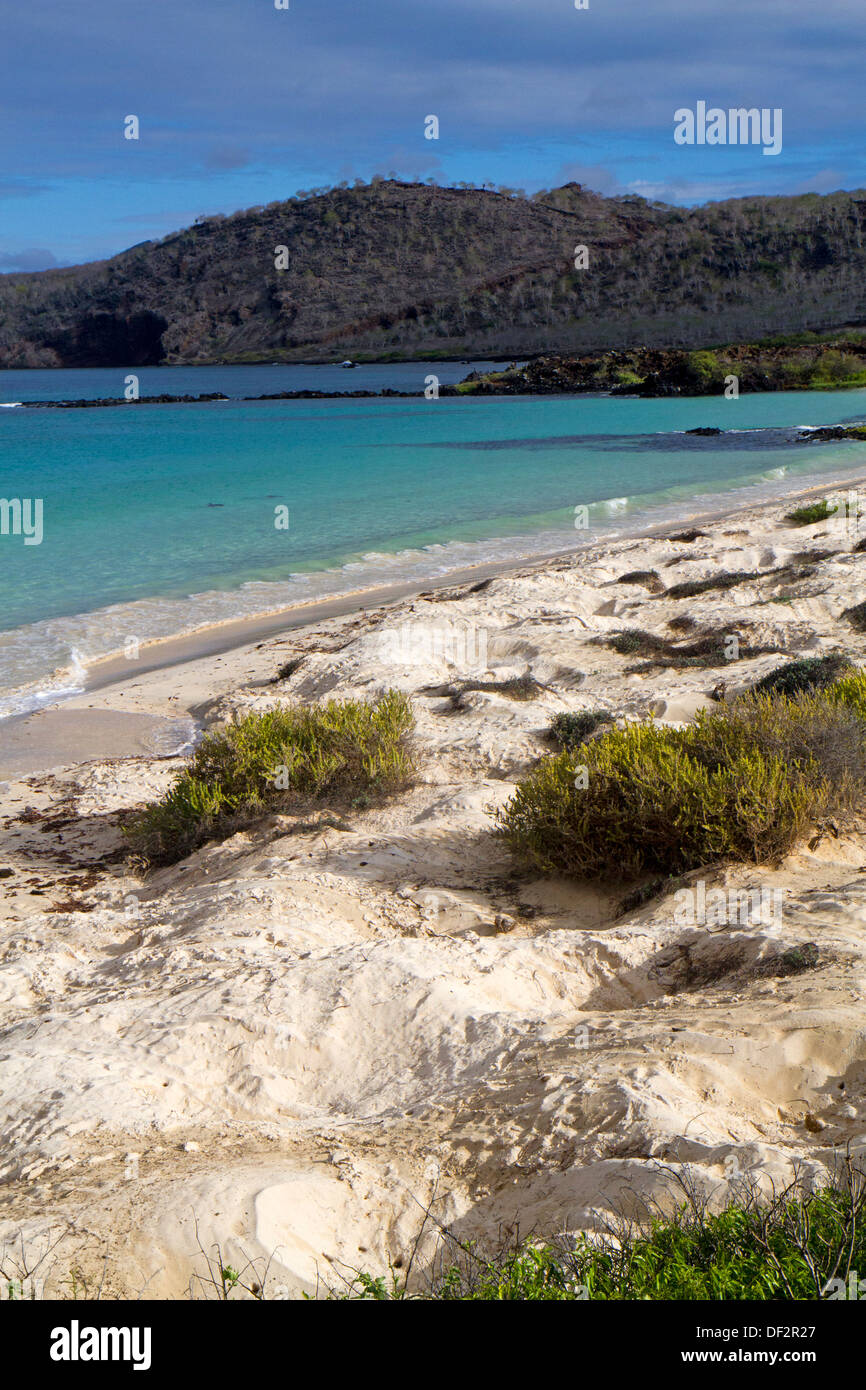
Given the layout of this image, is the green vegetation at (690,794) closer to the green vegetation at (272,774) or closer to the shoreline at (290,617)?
the green vegetation at (272,774)

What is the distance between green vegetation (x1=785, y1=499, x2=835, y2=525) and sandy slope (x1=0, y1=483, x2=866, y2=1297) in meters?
12.1

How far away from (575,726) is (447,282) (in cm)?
14138

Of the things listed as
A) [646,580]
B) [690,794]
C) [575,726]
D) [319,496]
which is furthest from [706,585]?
[319,496]

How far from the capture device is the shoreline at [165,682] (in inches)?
355

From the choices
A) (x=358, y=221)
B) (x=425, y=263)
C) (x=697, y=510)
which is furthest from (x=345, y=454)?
(x=358, y=221)

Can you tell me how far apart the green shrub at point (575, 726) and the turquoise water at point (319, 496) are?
613 centimetres

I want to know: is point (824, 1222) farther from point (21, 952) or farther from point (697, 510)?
point (697, 510)

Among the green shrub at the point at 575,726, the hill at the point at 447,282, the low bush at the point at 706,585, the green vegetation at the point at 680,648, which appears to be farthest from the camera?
the hill at the point at 447,282

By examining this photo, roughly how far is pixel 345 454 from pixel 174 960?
32051mm

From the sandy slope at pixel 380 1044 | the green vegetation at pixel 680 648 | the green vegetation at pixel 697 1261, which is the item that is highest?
the green vegetation at pixel 680 648

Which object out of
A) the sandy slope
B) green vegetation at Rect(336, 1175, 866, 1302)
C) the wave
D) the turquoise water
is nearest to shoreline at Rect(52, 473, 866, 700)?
the wave

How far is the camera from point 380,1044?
152 inches

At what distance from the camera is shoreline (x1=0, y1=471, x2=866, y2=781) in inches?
355

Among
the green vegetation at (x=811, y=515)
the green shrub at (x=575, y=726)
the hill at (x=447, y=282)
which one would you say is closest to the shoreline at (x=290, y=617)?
the green vegetation at (x=811, y=515)
